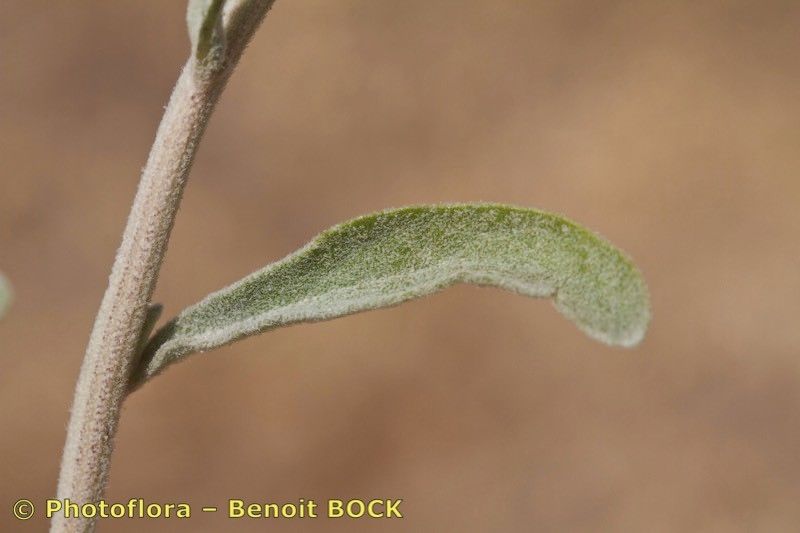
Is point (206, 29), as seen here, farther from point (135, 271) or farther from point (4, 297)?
point (4, 297)

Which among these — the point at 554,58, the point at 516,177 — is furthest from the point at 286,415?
the point at 554,58

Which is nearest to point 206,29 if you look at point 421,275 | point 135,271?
point 135,271

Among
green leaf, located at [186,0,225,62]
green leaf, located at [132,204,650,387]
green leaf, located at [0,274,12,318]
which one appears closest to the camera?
green leaf, located at [186,0,225,62]

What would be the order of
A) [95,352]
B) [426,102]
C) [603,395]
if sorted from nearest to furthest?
[95,352] → [603,395] → [426,102]

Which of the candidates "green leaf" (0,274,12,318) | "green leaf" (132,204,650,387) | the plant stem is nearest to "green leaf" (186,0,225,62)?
the plant stem

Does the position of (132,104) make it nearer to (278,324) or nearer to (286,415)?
(286,415)

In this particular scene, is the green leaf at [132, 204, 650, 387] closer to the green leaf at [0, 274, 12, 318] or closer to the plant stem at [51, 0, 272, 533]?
the plant stem at [51, 0, 272, 533]
